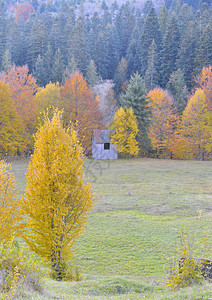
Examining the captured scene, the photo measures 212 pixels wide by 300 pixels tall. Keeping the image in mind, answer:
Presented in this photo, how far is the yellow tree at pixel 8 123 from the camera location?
3700 centimetres

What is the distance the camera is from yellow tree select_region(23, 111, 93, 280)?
31.0 ft

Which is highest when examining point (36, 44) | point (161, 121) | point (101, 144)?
point (36, 44)

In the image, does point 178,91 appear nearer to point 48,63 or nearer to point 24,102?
point 24,102

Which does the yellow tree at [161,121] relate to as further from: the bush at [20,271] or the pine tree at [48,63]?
the bush at [20,271]

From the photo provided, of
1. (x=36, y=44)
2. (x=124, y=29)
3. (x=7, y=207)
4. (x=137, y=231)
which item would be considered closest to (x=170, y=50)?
(x=124, y=29)

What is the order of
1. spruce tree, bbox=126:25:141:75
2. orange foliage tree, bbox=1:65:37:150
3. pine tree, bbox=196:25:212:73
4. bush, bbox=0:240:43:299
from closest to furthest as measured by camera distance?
bush, bbox=0:240:43:299 → orange foliage tree, bbox=1:65:37:150 → pine tree, bbox=196:25:212:73 → spruce tree, bbox=126:25:141:75

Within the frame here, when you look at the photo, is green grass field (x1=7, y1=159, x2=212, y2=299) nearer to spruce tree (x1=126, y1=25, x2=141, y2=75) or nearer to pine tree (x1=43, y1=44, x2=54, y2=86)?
pine tree (x1=43, y1=44, x2=54, y2=86)

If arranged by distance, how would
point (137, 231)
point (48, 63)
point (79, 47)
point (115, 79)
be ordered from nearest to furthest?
point (137, 231) < point (48, 63) < point (115, 79) < point (79, 47)

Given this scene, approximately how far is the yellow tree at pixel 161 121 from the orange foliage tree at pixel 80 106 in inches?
346

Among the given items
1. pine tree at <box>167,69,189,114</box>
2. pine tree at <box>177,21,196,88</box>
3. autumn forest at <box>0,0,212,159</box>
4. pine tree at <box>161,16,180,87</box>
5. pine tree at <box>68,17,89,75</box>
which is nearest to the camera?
autumn forest at <box>0,0,212,159</box>

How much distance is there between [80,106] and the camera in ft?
147

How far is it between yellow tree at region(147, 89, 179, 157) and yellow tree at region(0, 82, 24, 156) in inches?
775

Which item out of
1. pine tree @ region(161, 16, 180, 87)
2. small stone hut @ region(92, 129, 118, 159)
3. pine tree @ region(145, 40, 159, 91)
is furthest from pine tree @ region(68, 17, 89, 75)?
small stone hut @ region(92, 129, 118, 159)

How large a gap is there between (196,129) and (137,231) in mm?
30679
